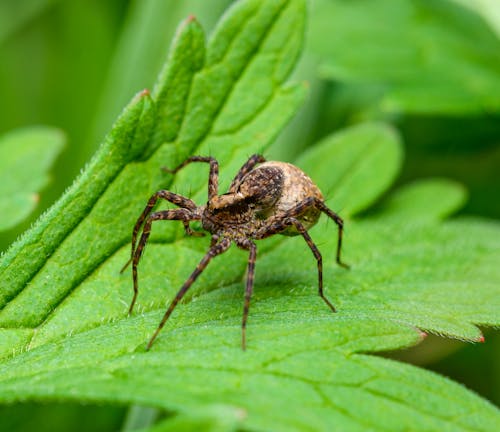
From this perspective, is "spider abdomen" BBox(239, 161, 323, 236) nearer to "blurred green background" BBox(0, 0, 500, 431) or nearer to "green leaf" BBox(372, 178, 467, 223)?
"green leaf" BBox(372, 178, 467, 223)

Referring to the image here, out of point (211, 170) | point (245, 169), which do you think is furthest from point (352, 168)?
point (211, 170)

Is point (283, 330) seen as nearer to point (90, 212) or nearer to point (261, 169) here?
point (90, 212)

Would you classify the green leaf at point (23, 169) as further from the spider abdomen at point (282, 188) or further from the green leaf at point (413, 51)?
the green leaf at point (413, 51)

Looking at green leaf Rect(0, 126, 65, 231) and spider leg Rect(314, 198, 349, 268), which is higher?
green leaf Rect(0, 126, 65, 231)

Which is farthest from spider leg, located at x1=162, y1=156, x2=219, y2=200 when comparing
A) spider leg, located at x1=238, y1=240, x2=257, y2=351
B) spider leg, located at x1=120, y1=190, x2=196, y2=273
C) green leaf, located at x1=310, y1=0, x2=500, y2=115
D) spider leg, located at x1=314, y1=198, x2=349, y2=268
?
green leaf, located at x1=310, y1=0, x2=500, y2=115

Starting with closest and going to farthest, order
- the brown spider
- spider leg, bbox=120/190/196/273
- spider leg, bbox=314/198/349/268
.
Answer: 1. spider leg, bbox=120/190/196/273
2. the brown spider
3. spider leg, bbox=314/198/349/268

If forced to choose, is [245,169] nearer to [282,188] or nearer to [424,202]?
[282,188]

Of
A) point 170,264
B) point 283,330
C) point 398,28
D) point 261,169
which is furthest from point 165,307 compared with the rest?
point 398,28
